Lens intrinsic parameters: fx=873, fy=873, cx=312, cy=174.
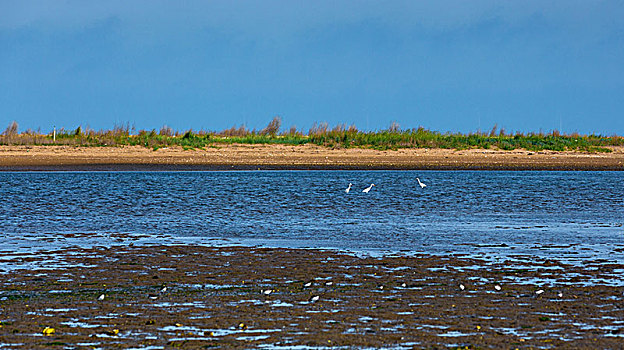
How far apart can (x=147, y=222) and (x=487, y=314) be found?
1048cm

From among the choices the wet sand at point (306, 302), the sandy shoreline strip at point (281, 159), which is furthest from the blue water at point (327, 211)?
the sandy shoreline strip at point (281, 159)

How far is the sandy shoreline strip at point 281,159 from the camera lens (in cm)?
3828

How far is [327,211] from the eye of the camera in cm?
2044

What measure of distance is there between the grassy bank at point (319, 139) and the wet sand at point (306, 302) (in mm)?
32860

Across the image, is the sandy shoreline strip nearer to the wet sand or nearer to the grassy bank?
the grassy bank

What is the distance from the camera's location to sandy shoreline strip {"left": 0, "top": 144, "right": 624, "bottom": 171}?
38.3 metres

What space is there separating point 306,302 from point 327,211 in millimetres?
11470

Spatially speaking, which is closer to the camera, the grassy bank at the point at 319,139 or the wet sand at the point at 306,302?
the wet sand at the point at 306,302

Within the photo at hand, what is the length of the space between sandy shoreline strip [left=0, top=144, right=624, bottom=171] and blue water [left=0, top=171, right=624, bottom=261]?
14.9ft

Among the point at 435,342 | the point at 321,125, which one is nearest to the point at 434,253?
the point at 435,342

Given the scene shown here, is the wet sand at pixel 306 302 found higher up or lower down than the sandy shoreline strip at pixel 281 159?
lower down

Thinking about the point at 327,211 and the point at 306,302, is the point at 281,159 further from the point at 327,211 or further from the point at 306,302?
the point at 306,302

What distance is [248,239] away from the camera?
1476cm

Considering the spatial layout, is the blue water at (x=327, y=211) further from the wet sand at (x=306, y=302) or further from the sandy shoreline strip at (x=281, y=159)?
the sandy shoreline strip at (x=281, y=159)
